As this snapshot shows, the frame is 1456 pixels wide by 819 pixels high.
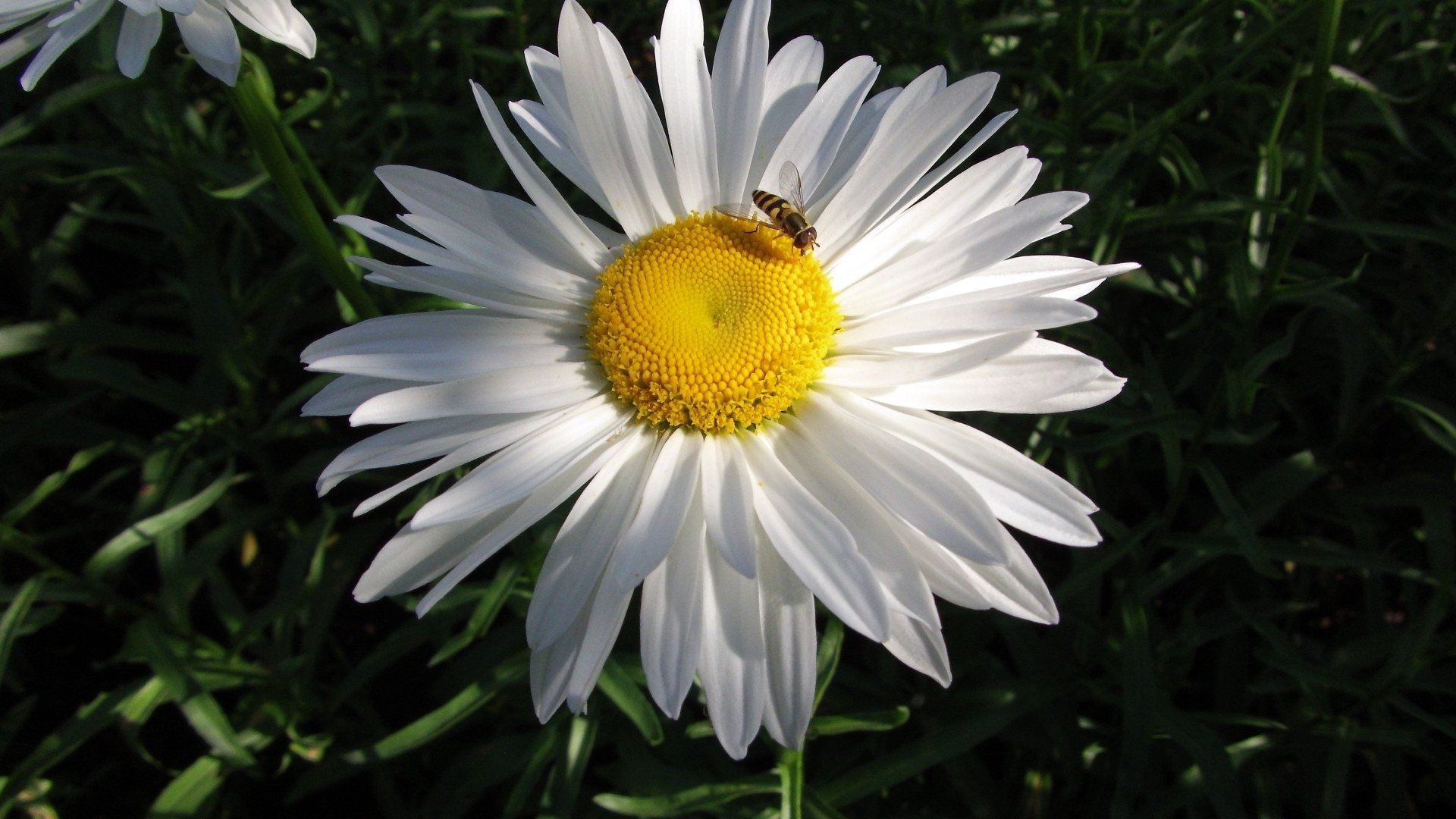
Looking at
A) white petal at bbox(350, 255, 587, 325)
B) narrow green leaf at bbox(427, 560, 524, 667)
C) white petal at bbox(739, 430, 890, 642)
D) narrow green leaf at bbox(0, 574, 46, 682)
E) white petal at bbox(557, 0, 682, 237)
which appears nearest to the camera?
white petal at bbox(739, 430, 890, 642)

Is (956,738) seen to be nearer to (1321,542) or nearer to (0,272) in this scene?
(1321,542)

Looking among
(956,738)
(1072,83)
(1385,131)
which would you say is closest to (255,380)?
(956,738)

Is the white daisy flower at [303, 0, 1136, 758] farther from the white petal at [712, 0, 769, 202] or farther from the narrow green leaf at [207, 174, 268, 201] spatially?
the narrow green leaf at [207, 174, 268, 201]

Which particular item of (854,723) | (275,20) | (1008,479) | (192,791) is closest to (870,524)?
(1008,479)

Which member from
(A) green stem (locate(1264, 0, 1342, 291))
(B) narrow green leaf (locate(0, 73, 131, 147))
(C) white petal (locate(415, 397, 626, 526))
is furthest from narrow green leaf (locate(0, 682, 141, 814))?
(A) green stem (locate(1264, 0, 1342, 291))

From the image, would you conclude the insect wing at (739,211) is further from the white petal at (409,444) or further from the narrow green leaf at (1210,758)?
→ the narrow green leaf at (1210,758)
